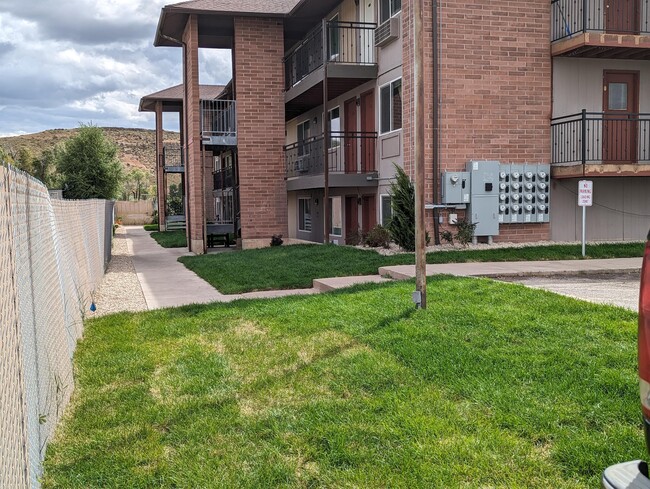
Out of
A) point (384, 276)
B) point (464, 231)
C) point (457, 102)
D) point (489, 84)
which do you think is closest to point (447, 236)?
point (464, 231)

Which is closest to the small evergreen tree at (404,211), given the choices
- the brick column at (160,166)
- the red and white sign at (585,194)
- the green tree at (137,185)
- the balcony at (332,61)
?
the red and white sign at (585,194)

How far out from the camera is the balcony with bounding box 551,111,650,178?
48.4 feet

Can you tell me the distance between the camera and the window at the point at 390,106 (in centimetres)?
1641

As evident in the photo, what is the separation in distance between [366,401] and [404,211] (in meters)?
9.92

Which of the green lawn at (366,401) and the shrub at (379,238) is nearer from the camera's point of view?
the green lawn at (366,401)

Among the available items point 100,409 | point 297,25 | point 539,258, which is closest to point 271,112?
→ point 297,25

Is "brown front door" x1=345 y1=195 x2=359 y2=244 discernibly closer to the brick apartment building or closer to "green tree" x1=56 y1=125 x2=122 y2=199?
the brick apartment building

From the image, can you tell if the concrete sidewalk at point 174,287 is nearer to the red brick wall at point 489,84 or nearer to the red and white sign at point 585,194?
the red brick wall at point 489,84

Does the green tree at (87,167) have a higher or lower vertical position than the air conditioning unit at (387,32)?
lower

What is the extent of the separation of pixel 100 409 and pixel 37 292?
38.7 inches

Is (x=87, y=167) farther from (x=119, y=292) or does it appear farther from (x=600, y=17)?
(x=600, y=17)

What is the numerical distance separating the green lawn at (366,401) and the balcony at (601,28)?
Result: 935cm

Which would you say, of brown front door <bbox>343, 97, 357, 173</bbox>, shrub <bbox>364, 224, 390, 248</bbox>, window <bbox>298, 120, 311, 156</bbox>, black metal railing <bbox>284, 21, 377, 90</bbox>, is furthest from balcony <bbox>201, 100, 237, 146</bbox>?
shrub <bbox>364, 224, 390, 248</bbox>

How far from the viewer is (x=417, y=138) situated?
7629 millimetres
